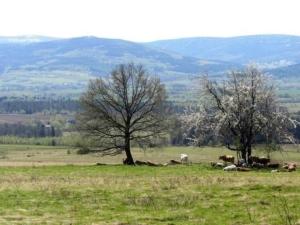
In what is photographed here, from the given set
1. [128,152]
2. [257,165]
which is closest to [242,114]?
[257,165]

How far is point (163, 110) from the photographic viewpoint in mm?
57250

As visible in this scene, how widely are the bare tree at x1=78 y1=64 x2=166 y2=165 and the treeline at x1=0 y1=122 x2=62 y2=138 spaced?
117 m

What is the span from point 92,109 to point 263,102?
16.3 m

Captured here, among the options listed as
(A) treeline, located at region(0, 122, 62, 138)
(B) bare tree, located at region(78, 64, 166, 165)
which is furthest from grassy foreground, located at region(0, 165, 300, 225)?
(A) treeline, located at region(0, 122, 62, 138)

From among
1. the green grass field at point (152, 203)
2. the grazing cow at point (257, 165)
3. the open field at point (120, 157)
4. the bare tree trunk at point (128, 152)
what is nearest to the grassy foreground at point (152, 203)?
the green grass field at point (152, 203)

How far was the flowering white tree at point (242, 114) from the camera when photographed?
4956 cm

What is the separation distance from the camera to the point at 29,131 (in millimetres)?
181250

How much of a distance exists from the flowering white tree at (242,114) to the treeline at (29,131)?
12398cm

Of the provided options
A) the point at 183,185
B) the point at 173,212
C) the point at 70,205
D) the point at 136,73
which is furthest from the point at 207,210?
the point at 136,73

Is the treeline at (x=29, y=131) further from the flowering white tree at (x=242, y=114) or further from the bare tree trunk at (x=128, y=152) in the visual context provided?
the flowering white tree at (x=242, y=114)

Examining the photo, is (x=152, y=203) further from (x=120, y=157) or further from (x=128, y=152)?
(x=120, y=157)

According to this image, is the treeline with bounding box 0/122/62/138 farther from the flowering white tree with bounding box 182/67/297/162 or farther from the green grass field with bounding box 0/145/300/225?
the green grass field with bounding box 0/145/300/225

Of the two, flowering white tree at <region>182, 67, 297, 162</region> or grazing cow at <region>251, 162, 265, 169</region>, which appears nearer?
grazing cow at <region>251, 162, 265, 169</region>

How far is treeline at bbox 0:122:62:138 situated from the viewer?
17500cm
